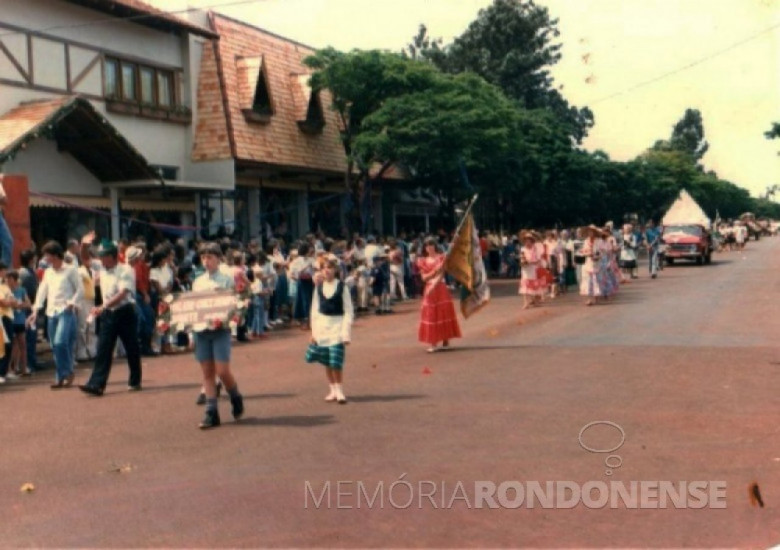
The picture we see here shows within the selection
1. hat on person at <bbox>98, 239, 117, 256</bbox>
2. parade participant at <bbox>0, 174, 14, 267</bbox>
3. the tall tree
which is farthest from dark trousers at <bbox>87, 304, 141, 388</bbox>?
the tall tree

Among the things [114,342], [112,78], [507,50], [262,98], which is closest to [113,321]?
[114,342]

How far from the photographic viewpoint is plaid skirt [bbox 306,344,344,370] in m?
10.8

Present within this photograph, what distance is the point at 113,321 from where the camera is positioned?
12.3 m

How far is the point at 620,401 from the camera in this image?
10.3m

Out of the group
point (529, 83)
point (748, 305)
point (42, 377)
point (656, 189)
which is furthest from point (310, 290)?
point (656, 189)

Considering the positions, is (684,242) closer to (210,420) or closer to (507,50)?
(507,50)

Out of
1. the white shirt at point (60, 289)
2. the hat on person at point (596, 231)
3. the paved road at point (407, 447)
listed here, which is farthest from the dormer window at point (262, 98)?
the white shirt at point (60, 289)

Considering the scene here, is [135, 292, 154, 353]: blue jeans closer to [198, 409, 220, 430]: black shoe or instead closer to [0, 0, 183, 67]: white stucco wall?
[198, 409, 220, 430]: black shoe

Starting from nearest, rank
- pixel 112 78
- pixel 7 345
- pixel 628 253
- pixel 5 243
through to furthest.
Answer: pixel 7 345, pixel 5 243, pixel 112 78, pixel 628 253

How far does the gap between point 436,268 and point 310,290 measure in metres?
5.31

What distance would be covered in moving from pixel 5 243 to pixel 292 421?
399 inches

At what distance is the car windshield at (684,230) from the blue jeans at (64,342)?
3273cm

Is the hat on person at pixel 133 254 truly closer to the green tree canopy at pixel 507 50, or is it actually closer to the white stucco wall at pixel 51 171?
the white stucco wall at pixel 51 171

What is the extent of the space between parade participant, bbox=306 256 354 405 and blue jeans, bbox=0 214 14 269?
29.1 ft
